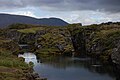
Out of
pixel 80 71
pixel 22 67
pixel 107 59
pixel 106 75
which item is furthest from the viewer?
pixel 107 59

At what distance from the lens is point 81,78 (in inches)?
4464

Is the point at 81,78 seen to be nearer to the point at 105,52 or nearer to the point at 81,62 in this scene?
the point at 81,62

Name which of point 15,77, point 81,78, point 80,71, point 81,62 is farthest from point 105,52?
point 15,77

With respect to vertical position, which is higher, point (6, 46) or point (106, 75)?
point (6, 46)

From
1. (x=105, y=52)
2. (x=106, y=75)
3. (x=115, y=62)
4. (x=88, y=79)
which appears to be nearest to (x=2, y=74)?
(x=88, y=79)

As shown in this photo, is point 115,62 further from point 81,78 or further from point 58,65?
point 81,78

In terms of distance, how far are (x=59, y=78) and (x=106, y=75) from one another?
23074 millimetres

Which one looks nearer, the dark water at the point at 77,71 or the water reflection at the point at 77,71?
the dark water at the point at 77,71

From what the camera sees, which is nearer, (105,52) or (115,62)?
(115,62)

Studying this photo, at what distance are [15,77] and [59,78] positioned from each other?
2863 cm

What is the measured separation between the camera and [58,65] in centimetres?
15462

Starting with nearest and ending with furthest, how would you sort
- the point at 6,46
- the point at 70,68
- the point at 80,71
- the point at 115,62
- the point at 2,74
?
the point at 2,74
the point at 80,71
the point at 70,68
the point at 115,62
the point at 6,46

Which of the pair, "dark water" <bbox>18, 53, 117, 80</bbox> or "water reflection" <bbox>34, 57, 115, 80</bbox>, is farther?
"water reflection" <bbox>34, 57, 115, 80</bbox>

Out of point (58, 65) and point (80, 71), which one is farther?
point (58, 65)
